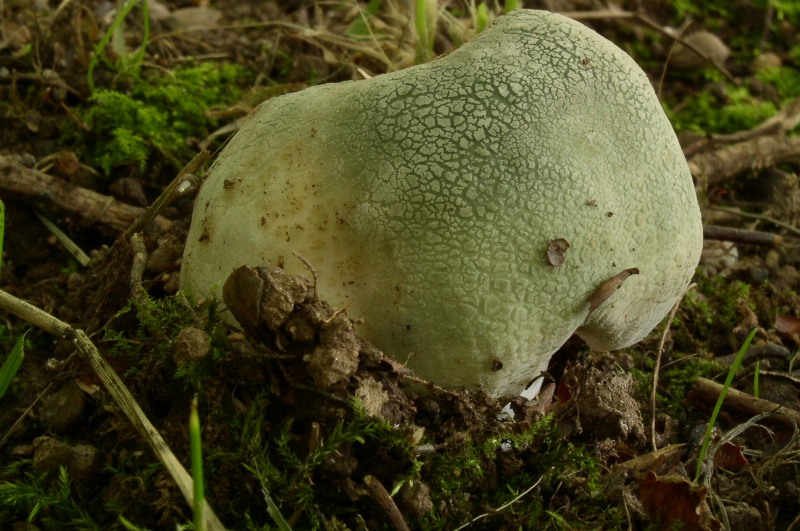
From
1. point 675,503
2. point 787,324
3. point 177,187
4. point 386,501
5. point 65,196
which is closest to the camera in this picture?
point 386,501

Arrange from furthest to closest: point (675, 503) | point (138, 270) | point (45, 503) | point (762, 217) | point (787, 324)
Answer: point (762, 217) → point (787, 324) → point (138, 270) → point (675, 503) → point (45, 503)

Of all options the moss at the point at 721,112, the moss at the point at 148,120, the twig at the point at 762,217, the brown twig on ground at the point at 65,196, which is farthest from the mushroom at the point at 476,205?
the moss at the point at 721,112

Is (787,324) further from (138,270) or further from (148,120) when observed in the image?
(148,120)

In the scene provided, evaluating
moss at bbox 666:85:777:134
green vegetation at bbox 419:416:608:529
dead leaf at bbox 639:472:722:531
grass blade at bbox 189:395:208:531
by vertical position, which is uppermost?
grass blade at bbox 189:395:208:531

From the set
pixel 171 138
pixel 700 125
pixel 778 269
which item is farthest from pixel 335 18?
pixel 778 269

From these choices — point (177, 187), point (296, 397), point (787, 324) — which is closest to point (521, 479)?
point (296, 397)

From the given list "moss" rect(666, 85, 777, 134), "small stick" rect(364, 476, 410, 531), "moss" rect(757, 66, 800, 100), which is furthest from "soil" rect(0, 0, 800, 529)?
"moss" rect(757, 66, 800, 100)

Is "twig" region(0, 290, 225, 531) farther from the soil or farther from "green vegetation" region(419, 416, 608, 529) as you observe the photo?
"green vegetation" region(419, 416, 608, 529)
